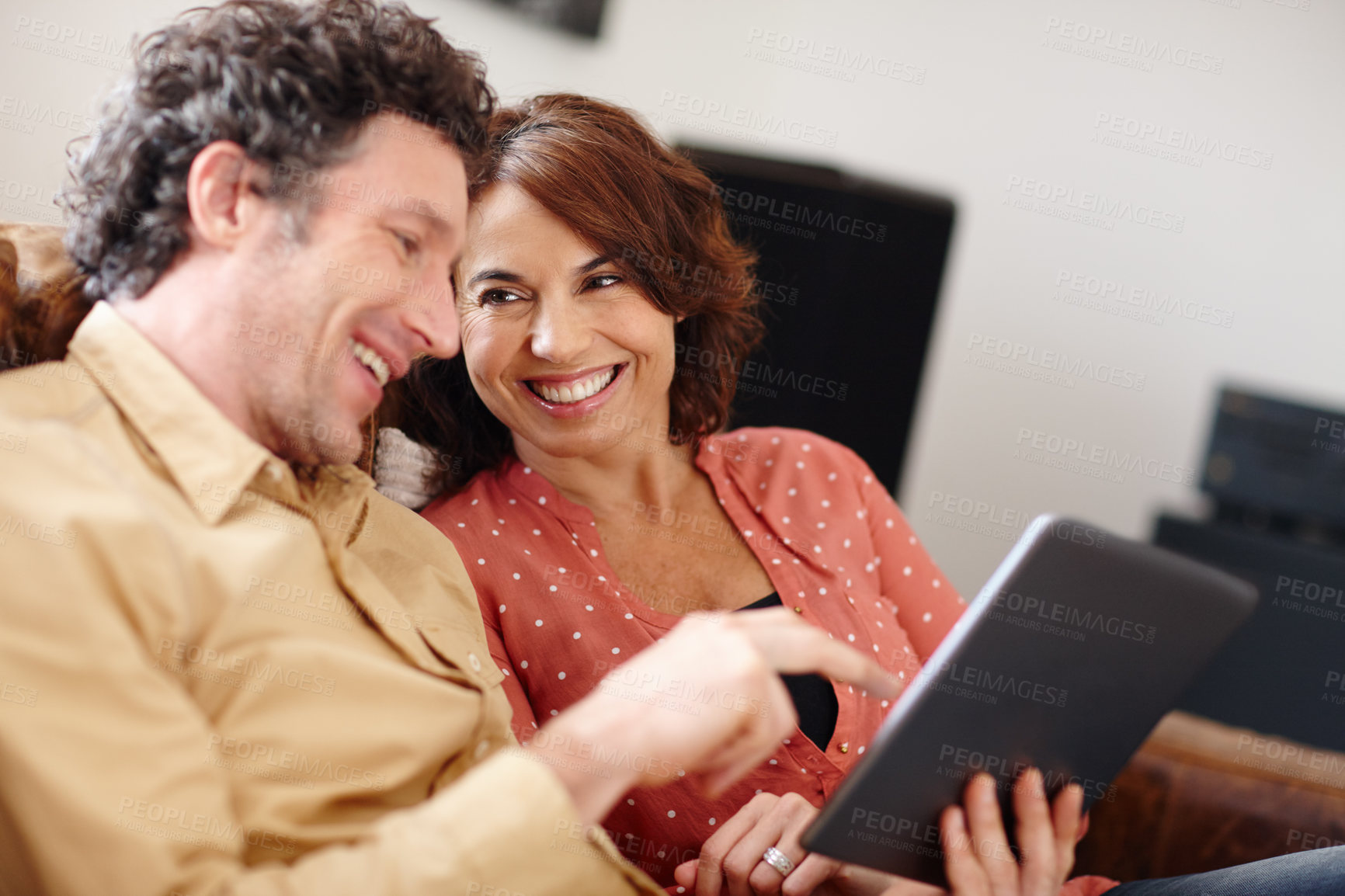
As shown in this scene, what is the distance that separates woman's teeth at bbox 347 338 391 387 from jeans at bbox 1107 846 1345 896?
991mm

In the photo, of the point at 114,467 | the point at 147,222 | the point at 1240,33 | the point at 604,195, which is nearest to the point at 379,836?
the point at 114,467

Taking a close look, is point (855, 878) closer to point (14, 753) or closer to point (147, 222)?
point (14, 753)

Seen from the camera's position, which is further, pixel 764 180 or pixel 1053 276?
pixel 1053 276

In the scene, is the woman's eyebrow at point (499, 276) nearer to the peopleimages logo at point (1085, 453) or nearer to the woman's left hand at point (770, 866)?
the woman's left hand at point (770, 866)

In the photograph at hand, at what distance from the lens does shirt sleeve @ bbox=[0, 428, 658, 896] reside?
0.62 meters

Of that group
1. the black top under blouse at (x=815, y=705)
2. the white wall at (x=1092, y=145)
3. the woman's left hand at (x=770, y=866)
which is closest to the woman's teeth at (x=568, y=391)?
the black top under blouse at (x=815, y=705)

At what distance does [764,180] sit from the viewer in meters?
2.00

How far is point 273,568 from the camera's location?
0.78 metres

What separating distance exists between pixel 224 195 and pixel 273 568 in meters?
0.33

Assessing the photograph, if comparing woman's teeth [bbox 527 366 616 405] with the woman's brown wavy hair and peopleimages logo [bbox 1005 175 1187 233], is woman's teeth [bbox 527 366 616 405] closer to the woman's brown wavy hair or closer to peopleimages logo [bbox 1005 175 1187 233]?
the woman's brown wavy hair

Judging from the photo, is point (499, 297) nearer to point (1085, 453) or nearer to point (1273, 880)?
point (1273, 880)

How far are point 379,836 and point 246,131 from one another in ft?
1.99

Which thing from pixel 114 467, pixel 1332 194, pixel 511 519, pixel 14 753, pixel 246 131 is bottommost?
pixel 511 519

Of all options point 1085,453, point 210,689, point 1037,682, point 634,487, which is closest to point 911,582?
point 634,487
